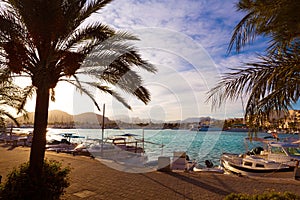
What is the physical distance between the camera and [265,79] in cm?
480

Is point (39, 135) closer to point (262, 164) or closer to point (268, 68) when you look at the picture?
point (268, 68)

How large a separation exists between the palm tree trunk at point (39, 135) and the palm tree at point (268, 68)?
4.47m

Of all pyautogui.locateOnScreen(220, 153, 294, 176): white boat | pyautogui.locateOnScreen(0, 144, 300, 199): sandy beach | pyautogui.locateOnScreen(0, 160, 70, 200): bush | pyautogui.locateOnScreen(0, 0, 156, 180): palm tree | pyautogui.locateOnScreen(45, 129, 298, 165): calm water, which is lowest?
pyautogui.locateOnScreen(45, 129, 298, 165): calm water

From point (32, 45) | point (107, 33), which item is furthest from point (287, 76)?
point (32, 45)

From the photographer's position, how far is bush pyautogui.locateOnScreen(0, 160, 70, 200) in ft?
18.1

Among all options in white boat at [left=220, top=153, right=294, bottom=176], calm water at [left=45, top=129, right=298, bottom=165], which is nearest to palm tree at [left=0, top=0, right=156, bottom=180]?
calm water at [left=45, top=129, right=298, bottom=165]

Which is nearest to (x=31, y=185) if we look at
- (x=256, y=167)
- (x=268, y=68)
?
(x=268, y=68)

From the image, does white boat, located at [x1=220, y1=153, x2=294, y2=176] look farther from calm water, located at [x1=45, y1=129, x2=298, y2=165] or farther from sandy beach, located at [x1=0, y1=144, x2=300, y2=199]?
sandy beach, located at [x1=0, y1=144, x2=300, y2=199]

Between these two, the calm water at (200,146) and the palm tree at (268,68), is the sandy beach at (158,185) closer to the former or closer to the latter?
the calm water at (200,146)

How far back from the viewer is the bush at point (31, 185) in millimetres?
5508

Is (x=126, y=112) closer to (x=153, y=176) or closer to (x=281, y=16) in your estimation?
(x=153, y=176)

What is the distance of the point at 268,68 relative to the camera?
4.84m

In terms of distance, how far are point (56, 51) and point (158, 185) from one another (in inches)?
238

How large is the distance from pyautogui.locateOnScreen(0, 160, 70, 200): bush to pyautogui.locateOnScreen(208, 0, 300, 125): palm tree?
15.2ft
